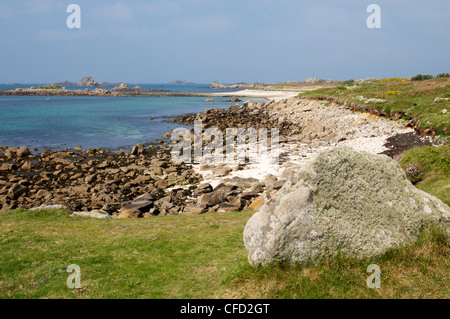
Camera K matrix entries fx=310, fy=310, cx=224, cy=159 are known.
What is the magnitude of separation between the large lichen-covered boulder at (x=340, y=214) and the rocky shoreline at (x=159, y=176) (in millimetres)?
7580

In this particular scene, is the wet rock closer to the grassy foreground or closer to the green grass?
the green grass

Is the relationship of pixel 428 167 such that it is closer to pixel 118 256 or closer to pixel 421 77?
pixel 118 256

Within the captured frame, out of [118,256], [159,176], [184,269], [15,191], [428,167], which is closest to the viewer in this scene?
[184,269]

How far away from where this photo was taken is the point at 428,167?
583 inches

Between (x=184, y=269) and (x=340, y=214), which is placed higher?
(x=340, y=214)

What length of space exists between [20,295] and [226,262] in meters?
4.61

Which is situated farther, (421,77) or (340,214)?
(421,77)

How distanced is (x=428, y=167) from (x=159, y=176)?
18490 mm

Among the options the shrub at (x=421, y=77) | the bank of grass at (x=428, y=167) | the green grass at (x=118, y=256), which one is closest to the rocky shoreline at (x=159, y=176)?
the green grass at (x=118, y=256)

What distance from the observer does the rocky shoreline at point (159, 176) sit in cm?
1677

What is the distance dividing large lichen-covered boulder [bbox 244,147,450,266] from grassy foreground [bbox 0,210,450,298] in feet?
0.98

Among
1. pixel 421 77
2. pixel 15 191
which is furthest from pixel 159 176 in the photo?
pixel 421 77

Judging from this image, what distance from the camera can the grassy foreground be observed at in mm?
6285

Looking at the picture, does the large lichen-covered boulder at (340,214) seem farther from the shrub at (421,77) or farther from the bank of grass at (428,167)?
the shrub at (421,77)
